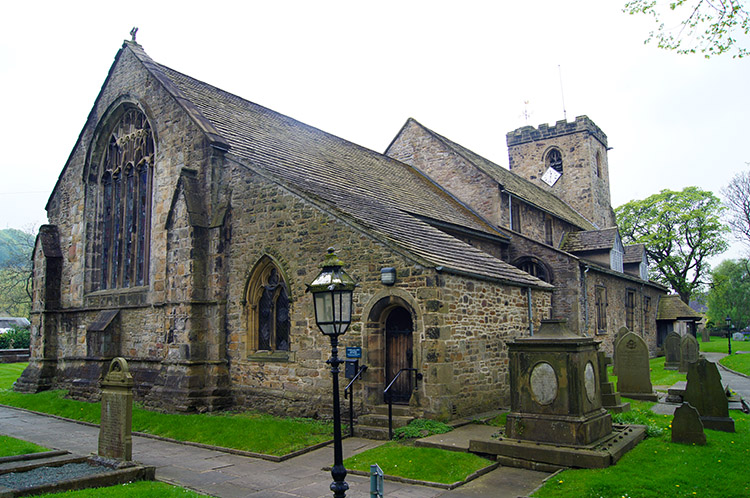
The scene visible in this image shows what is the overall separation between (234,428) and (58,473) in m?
3.97

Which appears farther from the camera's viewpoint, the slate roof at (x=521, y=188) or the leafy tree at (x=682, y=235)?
the leafy tree at (x=682, y=235)

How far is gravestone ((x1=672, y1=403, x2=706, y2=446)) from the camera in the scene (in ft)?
31.9

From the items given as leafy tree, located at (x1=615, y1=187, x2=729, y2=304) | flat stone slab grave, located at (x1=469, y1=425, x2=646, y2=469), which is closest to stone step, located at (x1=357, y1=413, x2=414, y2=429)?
flat stone slab grave, located at (x1=469, y1=425, x2=646, y2=469)

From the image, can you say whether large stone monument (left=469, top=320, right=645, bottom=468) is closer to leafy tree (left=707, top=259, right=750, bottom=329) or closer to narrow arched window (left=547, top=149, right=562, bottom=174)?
narrow arched window (left=547, top=149, right=562, bottom=174)

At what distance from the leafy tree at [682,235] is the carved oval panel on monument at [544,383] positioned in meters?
45.5

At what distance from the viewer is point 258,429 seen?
12.0m

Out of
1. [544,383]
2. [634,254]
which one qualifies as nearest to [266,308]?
[544,383]

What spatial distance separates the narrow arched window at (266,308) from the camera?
14531 millimetres

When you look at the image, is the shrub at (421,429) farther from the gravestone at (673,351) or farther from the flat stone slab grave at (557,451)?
the gravestone at (673,351)

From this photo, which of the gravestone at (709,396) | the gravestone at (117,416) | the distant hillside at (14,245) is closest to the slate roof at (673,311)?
the gravestone at (709,396)

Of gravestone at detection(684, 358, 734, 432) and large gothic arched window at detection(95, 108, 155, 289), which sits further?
large gothic arched window at detection(95, 108, 155, 289)

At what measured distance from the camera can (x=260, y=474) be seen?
31.3 ft

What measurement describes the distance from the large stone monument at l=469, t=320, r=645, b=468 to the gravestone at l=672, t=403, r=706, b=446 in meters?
0.70

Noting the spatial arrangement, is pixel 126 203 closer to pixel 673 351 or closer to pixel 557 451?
pixel 557 451
